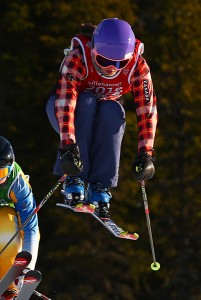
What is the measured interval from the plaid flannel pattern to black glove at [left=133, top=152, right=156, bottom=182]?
0.12 metres

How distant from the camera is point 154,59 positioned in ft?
81.2

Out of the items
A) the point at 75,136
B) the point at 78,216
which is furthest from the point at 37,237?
the point at 78,216

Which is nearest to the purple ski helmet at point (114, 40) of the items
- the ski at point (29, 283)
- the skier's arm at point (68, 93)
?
the skier's arm at point (68, 93)

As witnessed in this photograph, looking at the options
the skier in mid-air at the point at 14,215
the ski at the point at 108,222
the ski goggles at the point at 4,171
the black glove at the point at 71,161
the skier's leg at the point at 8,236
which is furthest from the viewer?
the skier's leg at the point at 8,236

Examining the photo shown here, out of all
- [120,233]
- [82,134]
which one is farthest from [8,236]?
[82,134]

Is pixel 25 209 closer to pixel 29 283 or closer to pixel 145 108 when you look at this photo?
pixel 29 283

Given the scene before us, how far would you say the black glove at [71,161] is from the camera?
9.12m

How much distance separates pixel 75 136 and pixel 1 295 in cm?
150

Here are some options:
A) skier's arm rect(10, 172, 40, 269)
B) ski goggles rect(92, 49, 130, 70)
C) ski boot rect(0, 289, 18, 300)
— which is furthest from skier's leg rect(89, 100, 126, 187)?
ski boot rect(0, 289, 18, 300)

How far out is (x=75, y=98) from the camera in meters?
9.45

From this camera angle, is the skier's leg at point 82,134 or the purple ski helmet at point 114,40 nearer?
the purple ski helmet at point 114,40

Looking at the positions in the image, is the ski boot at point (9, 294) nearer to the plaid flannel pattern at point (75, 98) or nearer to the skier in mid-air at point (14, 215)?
the skier in mid-air at point (14, 215)

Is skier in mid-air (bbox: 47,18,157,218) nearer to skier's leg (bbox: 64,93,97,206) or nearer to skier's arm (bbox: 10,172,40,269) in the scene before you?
skier's leg (bbox: 64,93,97,206)

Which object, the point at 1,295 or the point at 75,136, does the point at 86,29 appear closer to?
the point at 75,136
